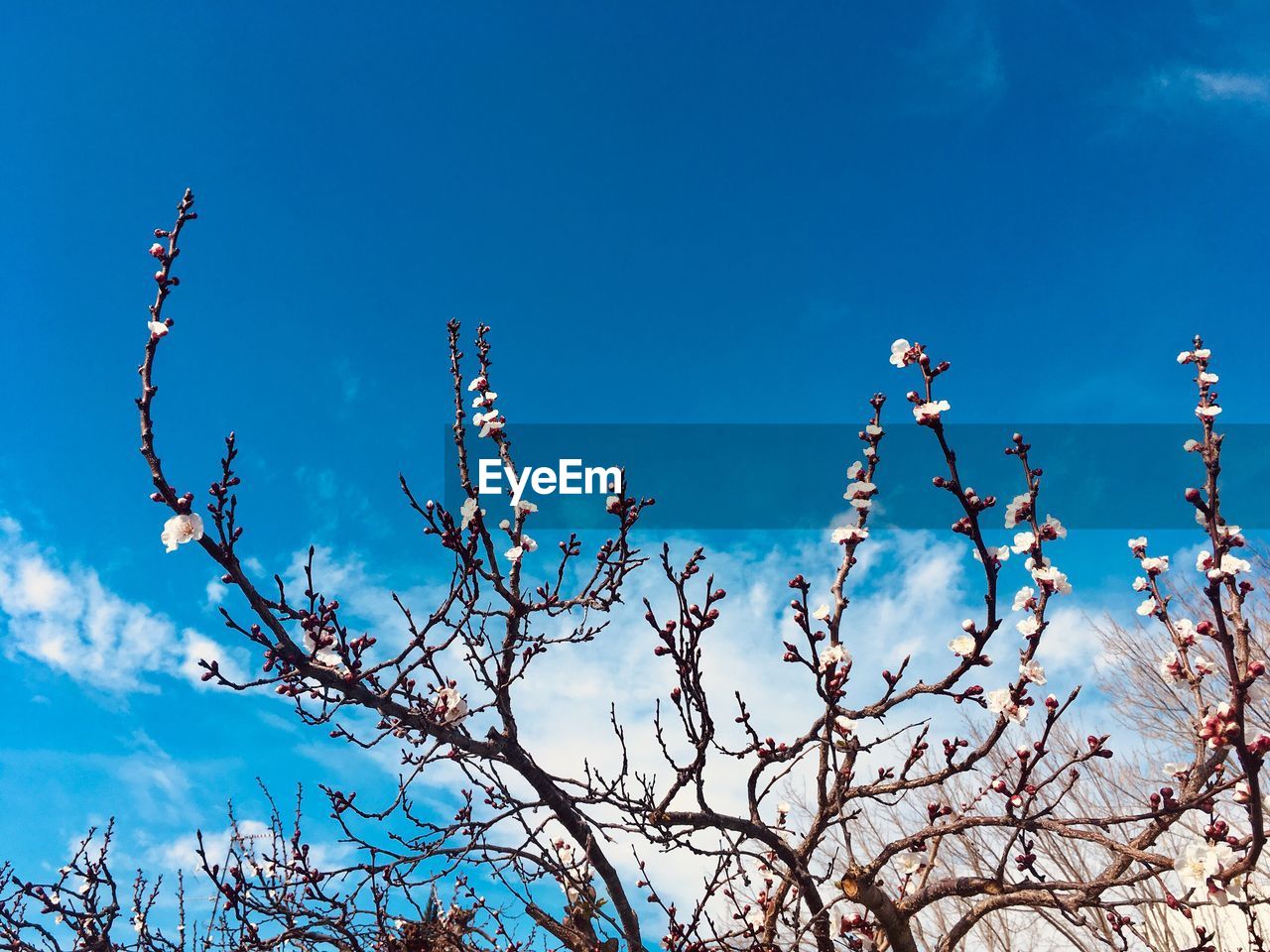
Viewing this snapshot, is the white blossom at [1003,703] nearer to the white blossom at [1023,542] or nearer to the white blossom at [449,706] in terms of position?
the white blossom at [1023,542]

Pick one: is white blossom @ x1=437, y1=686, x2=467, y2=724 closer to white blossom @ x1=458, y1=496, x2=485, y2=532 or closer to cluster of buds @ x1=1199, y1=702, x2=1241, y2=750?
white blossom @ x1=458, y1=496, x2=485, y2=532

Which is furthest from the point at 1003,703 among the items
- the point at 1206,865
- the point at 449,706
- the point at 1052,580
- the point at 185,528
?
the point at 185,528

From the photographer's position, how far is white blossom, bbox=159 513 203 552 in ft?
9.08

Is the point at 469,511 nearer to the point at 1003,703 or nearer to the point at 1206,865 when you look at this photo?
the point at 1003,703

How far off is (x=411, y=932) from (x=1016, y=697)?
3196 millimetres

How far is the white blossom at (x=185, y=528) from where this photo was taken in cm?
277

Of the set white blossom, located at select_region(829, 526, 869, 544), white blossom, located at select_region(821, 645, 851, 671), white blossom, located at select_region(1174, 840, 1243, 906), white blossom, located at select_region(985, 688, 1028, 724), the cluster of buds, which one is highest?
white blossom, located at select_region(829, 526, 869, 544)

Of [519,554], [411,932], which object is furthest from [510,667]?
[411,932]

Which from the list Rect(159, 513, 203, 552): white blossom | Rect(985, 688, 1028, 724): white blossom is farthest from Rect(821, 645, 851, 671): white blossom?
Rect(159, 513, 203, 552): white blossom

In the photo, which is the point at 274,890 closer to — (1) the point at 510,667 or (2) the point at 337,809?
(2) the point at 337,809

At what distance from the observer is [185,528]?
2771 millimetres

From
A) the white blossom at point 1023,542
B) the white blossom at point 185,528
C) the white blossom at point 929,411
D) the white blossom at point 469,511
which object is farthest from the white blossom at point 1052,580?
the white blossom at point 185,528

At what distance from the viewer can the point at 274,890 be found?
415 cm

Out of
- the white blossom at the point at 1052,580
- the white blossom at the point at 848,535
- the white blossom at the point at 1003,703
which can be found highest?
the white blossom at the point at 848,535
